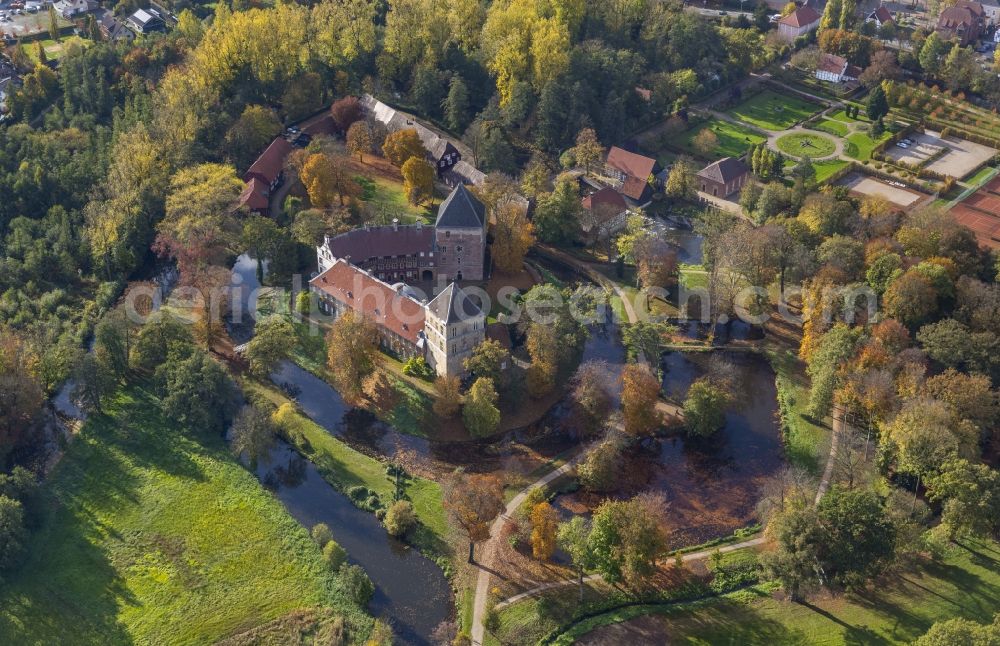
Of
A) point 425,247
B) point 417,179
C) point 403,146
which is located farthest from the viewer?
point 403,146

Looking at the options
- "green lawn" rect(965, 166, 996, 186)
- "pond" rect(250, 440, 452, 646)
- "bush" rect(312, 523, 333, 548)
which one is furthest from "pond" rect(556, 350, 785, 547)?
"green lawn" rect(965, 166, 996, 186)

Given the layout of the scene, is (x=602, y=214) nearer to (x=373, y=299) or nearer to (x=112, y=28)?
(x=373, y=299)

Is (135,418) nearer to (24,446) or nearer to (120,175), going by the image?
(24,446)

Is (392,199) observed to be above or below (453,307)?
below

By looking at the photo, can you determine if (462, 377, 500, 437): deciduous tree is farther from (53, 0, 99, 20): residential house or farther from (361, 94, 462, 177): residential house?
(53, 0, 99, 20): residential house

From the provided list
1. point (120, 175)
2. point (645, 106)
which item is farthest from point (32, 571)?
point (645, 106)

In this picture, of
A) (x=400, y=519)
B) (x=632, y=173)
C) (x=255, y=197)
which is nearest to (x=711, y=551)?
(x=400, y=519)

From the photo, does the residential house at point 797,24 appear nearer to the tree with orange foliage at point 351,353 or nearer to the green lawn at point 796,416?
the green lawn at point 796,416
